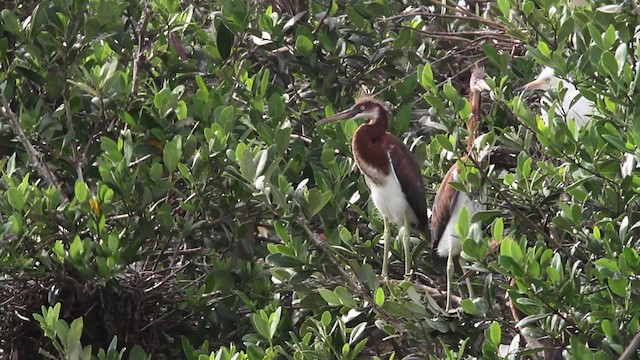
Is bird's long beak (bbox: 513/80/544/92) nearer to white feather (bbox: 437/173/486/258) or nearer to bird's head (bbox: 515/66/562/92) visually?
bird's head (bbox: 515/66/562/92)

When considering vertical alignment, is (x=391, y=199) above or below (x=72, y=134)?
below

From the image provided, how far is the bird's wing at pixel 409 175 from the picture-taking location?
4941 millimetres

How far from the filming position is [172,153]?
4.52 m

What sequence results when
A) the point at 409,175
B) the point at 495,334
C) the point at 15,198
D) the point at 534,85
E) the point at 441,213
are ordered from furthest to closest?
1. the point at 534,85
2. the point at 409,175
3. the point at 441,213
4. the point at 15,198
5. the point at 495,334

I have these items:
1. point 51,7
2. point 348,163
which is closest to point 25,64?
point 51,7

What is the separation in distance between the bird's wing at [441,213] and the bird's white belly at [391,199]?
4.5 inches

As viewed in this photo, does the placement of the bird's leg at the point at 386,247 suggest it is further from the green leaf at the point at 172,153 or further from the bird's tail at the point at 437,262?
the green leaf at the point at 172,153

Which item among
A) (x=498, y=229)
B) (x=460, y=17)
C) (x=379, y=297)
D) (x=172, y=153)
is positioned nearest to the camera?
(x=498, y=229)

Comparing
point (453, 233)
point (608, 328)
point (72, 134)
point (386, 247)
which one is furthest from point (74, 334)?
point (608, 328)

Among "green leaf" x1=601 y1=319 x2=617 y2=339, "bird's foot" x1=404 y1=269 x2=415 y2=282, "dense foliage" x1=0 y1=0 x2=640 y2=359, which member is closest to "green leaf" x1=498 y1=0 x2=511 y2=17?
"dense foliage" x1=0 y1=0 x2=640 y2=359

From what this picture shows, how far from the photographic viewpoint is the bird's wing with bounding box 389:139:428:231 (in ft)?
16.2

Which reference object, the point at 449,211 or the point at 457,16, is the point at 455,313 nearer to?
the point at 449,211

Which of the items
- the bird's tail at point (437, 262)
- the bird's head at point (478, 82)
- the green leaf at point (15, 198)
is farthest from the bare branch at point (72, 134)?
the bird's head at point (478, 82)

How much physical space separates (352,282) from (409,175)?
35.7 inches
